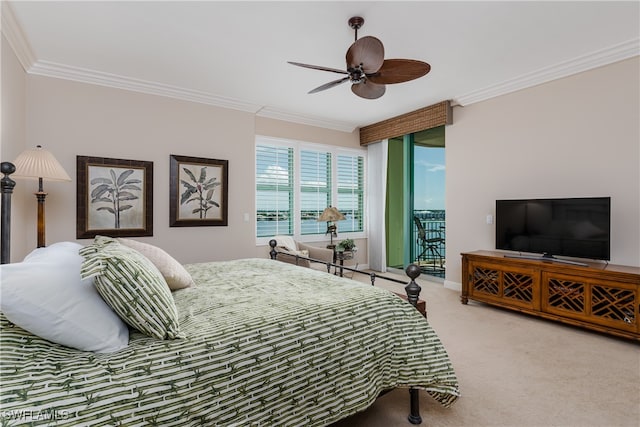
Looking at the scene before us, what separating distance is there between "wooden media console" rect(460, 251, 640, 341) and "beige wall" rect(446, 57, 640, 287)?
0.54m

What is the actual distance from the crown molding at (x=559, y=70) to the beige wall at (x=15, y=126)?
4894 millimetres

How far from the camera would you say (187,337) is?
3.93 feet

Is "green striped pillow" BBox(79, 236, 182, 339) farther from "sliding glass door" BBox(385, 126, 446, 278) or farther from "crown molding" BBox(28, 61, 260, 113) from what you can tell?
"sliding glass door" BBox(385, 126, 446, 278)

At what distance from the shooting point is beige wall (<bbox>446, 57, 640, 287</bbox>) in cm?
315

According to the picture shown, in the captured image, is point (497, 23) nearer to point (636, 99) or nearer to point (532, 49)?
point (532, 49)

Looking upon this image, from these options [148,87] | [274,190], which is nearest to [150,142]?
[148,87]

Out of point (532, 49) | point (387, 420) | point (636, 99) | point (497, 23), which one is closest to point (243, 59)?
point (497, 23)

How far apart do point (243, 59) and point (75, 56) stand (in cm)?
168

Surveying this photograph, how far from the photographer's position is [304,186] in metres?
5.51

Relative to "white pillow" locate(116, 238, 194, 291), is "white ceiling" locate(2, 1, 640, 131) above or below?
above

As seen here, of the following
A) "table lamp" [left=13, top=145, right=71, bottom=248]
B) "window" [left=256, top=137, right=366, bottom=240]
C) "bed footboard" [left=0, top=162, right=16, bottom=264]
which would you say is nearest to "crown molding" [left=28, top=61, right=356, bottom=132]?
"window" [left=256, top=137, right=366, bottom=240]

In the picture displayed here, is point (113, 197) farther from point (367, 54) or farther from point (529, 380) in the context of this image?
point (529, 380)

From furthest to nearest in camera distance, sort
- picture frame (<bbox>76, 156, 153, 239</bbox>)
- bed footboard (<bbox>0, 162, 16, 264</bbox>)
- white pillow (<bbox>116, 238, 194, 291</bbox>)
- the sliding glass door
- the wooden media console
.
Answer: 1. the sliding glass door
2. picture frame (<bbox>76, 156, 153, 239</bbox>)
3. the wooden media console
4. white pillow (<bbox>116, 238, 194, 291</bbox>)
5. bed footboard (<bbox>0, 162, 16, 264</bbox>)

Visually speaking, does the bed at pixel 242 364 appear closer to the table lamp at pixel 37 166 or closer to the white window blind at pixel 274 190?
the table lamp at pixel 37 166
